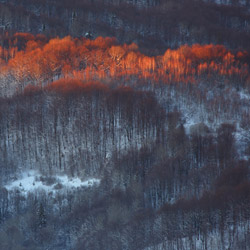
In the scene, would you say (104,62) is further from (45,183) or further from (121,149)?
(45,183)

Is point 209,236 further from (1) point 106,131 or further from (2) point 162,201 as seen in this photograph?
(1) point 106,131

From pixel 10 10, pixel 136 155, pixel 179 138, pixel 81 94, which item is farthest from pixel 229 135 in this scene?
pixel 10 10

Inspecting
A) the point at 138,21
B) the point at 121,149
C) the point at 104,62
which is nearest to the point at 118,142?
the point at 121,149

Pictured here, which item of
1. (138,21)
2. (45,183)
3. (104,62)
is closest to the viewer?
(45,183)

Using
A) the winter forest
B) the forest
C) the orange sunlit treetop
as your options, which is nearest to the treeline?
the winter forest

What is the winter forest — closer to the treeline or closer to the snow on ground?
the snow on ground
